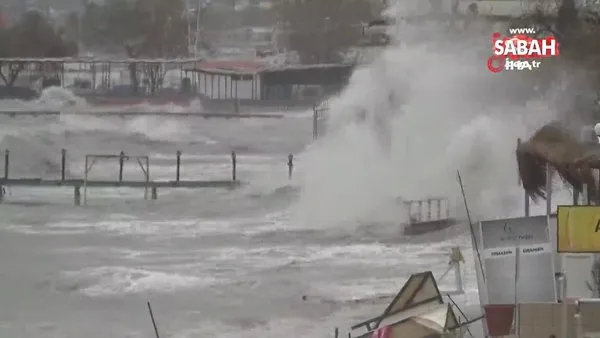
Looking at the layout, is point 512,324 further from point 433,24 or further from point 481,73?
point 433,24

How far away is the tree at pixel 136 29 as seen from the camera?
2.97 meters

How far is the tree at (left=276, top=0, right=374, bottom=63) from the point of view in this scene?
298cm

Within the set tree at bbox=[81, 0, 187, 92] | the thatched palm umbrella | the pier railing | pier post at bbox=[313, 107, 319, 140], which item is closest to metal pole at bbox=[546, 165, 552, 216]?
the thatched palm umbrella

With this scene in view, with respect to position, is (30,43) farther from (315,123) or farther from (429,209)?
(429,209)

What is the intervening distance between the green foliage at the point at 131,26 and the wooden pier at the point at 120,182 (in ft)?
1.22

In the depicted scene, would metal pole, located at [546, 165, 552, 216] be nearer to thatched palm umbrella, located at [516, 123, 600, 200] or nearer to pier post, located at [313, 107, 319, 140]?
thatched palm umbrella, located at [516, 123, 600, 200]

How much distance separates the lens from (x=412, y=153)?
2932 millimetres

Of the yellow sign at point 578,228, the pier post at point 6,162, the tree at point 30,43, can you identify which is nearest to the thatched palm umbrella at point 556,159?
the yellow sign at point 578,228

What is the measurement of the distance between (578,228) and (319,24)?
110 centimetres

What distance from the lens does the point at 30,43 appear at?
9.74ft

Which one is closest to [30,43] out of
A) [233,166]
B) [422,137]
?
[233,166]

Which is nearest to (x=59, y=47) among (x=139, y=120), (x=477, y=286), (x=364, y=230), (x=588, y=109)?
(x=139, y=120)

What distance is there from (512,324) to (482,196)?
17.9 inches

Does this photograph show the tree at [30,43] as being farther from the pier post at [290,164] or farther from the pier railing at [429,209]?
the pier railing at [429,209]
